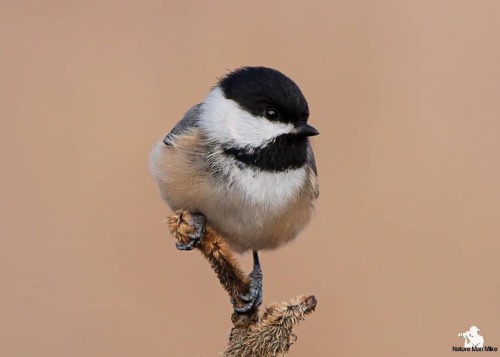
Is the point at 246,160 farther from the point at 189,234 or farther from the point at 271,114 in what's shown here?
the point at 189,234

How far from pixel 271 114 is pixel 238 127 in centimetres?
11

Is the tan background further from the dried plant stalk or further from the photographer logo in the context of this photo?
the dried plant stalk

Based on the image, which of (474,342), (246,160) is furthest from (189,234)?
(474,342)

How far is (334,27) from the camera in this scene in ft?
13.0

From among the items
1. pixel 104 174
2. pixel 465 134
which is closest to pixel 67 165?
pixel 104 174

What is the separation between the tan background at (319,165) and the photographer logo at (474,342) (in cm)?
5

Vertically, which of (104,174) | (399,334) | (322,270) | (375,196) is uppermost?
(104,174)

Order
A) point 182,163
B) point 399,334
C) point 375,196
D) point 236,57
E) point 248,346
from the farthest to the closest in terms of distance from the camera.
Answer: point 236,57, point 375,196, point 399,334, point 182,163, point 248,346

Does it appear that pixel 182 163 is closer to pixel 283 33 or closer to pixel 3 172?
pixel 3 172

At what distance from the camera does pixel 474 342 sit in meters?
2.87

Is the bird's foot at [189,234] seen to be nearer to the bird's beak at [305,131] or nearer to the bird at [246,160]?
the bird at [246,160]

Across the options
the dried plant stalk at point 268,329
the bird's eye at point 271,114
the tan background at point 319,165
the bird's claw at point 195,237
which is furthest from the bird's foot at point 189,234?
the tan background at point 319,165

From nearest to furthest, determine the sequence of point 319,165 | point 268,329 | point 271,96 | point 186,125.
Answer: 1. point 268,329
2. point 271,96
3. point 186,125
4. point 319,165

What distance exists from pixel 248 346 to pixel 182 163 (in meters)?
0.92
